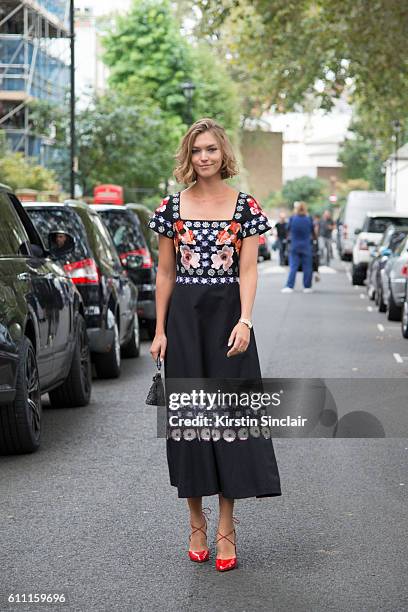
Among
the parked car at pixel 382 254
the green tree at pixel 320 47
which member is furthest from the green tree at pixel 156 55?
the parked car at pixel 382 254

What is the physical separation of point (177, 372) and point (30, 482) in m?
2.42

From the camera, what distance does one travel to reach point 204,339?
648 cm

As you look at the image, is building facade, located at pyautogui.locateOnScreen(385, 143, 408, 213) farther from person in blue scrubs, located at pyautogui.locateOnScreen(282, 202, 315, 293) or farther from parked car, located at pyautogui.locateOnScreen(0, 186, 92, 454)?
parked car, located at pyautogui.locateOnScreen(0, 186, 92, 454)

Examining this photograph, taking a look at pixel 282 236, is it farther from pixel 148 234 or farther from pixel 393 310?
pixel 148 234

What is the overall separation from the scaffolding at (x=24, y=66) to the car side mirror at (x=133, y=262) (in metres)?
38.0

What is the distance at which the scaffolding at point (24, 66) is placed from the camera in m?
57.2

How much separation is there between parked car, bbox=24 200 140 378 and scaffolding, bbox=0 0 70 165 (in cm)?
4144

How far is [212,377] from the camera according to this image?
6477 mm

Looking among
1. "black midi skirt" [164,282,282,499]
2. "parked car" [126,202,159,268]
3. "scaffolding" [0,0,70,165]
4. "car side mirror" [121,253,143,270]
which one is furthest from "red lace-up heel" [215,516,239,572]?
"scaffolding" [0,0,70,165]

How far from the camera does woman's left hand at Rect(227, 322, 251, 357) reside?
6375 millimetres

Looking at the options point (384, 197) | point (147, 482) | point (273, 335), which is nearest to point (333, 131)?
point (384, 197)

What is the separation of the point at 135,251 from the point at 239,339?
41.0 feet

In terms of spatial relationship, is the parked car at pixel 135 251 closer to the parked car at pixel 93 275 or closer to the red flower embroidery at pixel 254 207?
the parked car at pixel 93 275

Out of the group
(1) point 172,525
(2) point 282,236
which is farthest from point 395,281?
(2) point 282,236
